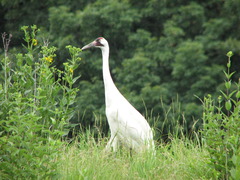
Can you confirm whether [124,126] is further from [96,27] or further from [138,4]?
[138,4]

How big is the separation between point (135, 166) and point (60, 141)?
2.83 ft

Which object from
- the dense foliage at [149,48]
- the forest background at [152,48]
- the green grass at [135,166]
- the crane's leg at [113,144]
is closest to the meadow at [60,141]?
the green grass at [135,166]

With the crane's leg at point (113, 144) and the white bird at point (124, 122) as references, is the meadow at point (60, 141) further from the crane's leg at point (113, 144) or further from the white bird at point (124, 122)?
the white bird at point (124, 122)

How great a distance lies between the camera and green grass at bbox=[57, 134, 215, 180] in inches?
157

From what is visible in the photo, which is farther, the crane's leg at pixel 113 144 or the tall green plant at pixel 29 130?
the crane's leg at pixel 113 144

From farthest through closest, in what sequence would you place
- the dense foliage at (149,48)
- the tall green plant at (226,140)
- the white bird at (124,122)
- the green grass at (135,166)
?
1. the dense foliage at (149,48)
2. the white bird at (124,122)
3. the green grass at (135,166)
4. the tall green plant at (226,140)

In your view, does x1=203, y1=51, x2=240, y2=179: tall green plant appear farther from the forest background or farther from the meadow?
the forest background

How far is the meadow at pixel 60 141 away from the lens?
3451mm

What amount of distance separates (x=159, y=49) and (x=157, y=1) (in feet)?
4.51

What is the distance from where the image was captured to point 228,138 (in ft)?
11.8

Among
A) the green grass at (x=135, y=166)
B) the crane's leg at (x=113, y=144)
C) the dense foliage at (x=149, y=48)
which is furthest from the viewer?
the dense foliage at (x=149, y=48)

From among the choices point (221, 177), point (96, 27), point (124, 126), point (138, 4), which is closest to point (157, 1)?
point (138, 4)

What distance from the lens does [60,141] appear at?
12.4ft

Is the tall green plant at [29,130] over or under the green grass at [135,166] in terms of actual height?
over
